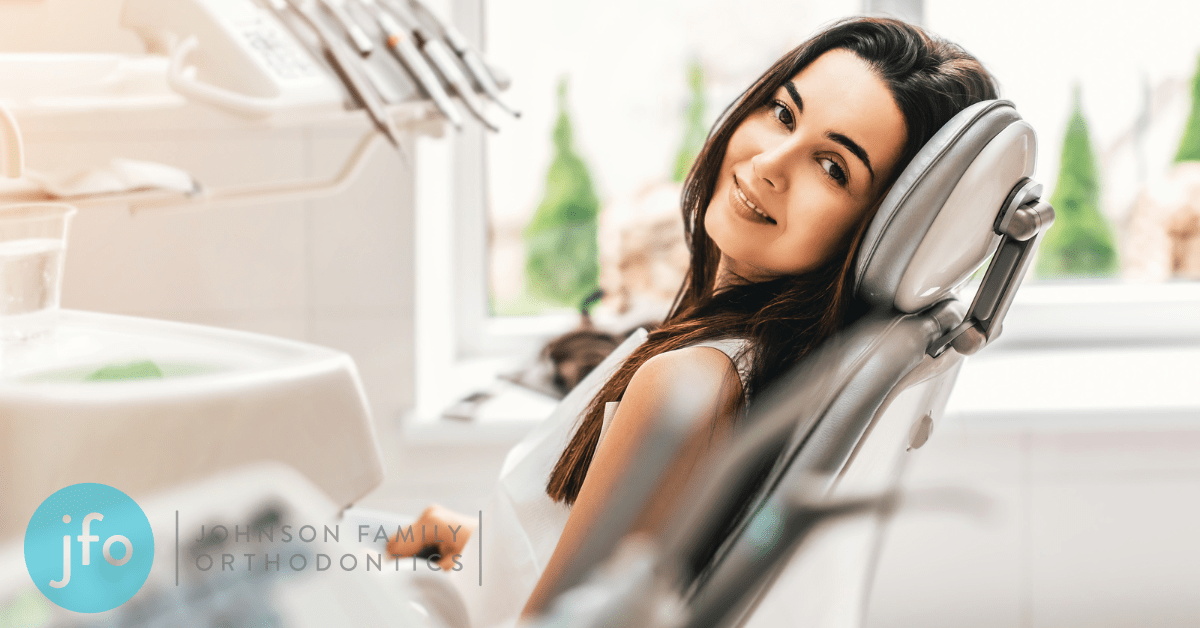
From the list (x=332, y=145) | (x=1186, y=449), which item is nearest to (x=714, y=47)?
(x=332, y=145)

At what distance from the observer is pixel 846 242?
0.54m

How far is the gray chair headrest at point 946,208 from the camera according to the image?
17.5 inches

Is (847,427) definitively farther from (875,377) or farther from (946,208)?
(946,208)

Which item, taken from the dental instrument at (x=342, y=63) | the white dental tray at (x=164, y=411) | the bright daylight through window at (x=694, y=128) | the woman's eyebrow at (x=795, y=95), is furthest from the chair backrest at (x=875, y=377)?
the bright daylight through window at (x=694, y=128)

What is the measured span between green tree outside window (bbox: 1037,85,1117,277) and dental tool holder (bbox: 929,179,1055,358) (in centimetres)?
125

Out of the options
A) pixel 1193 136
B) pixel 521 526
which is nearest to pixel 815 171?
pixel 521 526

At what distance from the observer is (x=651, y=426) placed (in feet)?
1.47

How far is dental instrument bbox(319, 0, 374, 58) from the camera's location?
0.61 metres

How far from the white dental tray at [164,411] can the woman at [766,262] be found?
0.44 feet

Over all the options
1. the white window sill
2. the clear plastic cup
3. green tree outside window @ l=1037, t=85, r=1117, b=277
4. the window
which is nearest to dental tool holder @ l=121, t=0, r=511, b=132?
the clear plastic cup

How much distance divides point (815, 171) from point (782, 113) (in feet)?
0.24

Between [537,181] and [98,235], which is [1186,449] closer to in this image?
[537,181]

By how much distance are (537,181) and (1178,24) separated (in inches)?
50.2

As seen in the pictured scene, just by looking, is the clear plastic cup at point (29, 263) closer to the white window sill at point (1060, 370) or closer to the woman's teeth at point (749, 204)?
the woman's teeth at point (749, 204)
